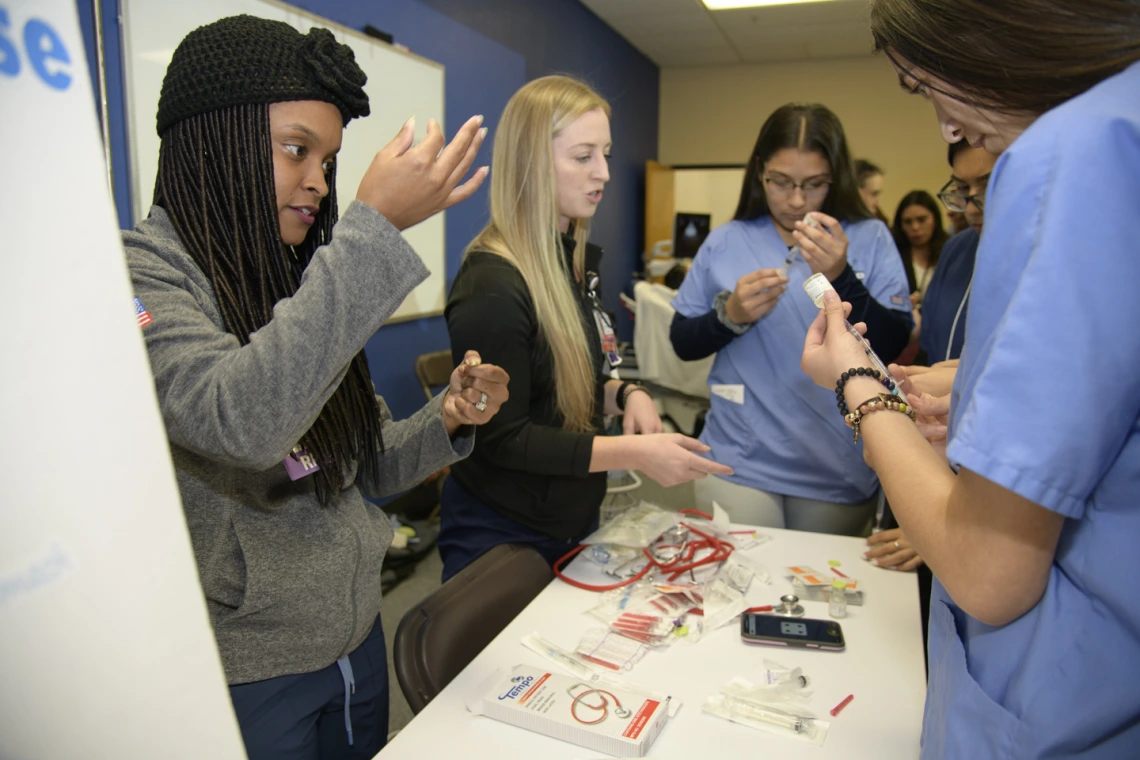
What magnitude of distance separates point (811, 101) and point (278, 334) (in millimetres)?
7137

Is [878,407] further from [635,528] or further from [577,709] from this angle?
[635,528]

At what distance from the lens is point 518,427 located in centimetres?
150

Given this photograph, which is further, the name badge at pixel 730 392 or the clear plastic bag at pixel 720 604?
the name badge at pixel 730 392

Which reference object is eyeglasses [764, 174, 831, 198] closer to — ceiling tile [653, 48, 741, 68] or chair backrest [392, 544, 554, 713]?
chair backrest [392, 544, 554, 713]

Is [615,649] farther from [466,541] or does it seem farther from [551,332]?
[551,332]

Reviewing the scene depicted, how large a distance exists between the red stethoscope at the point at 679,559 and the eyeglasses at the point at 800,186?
37.3 inches

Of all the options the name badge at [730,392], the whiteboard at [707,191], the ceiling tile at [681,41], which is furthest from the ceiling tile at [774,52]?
the name badge at [730,392]

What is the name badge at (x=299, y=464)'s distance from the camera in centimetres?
96

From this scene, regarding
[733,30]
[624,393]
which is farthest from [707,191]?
[624,393]

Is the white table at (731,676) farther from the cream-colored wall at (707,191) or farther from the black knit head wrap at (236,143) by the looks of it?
the cream-colored wall at (707,191)

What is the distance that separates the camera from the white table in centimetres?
98

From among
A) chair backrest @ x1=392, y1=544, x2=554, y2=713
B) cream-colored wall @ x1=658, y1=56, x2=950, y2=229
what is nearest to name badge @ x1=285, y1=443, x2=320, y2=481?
chair backrest @ x1=392, y1=544, x2=554, y2=713

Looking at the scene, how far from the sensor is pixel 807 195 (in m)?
1.98

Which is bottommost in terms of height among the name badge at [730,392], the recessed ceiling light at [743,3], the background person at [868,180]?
the name badge at [730,392]
